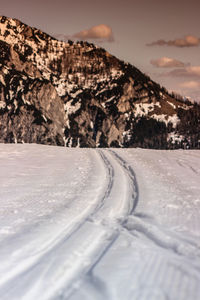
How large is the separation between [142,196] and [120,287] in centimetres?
484

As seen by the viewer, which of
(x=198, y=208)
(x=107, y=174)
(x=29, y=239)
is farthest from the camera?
(x=107, y=174)

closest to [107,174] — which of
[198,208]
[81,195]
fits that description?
[81,195]

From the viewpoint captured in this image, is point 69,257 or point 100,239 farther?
point 100,239

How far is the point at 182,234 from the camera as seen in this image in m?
5.36

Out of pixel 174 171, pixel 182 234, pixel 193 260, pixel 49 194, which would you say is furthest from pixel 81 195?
pixel 174 171

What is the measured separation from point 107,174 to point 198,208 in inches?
187

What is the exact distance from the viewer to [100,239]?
503 centimetres

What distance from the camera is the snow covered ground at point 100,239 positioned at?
3.57 metres

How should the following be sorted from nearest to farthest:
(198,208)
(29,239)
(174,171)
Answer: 1. (29,239)
2. (198,208)
3. (174,171)

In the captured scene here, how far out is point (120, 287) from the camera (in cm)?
357

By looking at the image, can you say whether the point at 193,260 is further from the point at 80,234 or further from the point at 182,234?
the point at 80,234

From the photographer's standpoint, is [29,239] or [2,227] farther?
[2,227]

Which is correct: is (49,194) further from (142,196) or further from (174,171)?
(174,171)

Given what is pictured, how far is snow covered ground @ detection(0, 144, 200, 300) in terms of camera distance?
3.57 metres
